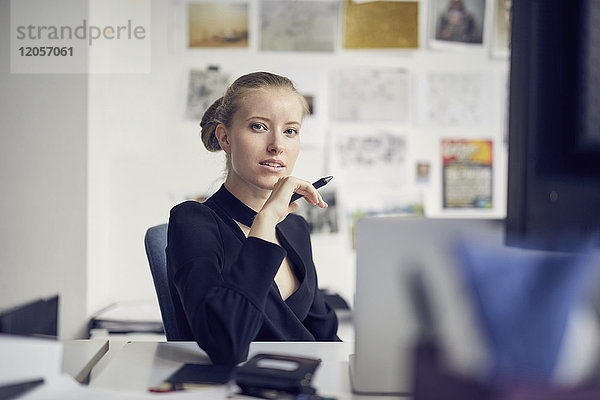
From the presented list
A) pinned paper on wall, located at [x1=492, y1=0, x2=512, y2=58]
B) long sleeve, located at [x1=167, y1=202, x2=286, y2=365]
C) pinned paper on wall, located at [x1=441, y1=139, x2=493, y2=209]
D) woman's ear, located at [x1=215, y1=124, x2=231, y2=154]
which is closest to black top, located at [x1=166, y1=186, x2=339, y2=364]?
long sleeve, located at [x1=167, y1=202, x2=286, y2=365]

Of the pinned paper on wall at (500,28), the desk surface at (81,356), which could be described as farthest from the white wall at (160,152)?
the desk surface at (81,356)

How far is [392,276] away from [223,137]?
0.75 metres

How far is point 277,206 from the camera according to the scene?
975 millimetres

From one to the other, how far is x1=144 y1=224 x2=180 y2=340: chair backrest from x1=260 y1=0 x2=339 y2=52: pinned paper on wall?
3.35ft

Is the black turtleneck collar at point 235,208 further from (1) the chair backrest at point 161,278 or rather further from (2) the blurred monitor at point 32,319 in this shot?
(2) the blurred monitor at point 32,319

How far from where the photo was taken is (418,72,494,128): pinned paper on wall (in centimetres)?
201

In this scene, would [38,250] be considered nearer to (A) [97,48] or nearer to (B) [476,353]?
(A) [97,48]

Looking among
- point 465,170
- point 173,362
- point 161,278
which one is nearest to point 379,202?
point 465,170

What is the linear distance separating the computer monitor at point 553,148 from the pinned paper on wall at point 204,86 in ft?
5.04

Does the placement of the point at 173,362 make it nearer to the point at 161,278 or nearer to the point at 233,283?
the point at 233,283

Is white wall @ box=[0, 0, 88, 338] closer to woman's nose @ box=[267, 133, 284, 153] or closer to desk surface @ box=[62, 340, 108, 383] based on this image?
woman's nose @ box=[267, 133, 284, 153]

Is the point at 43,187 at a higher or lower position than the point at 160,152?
lower

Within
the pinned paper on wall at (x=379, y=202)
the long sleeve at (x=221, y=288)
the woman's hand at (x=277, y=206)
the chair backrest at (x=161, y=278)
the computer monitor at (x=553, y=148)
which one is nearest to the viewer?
the computer monitor at (x=553, y=148)

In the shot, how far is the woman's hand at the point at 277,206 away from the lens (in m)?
0.90
